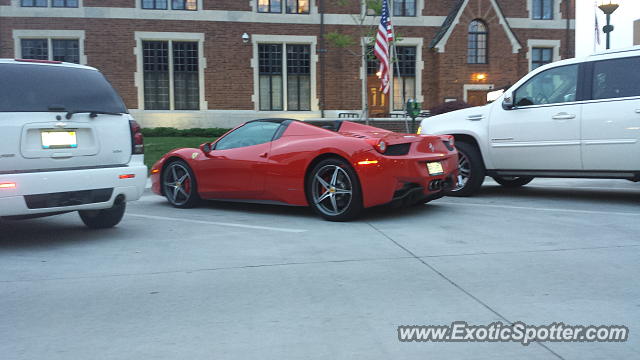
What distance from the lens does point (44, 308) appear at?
3736mm

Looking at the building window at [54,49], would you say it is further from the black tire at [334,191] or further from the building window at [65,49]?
the black tire at [334,191]

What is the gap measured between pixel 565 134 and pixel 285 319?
5.84 metres

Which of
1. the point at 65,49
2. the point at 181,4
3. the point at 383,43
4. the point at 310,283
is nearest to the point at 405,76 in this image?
the point at 181,4

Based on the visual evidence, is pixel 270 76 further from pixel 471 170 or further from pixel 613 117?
pixel 613 117

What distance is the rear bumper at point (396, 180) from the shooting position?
6.39 meters

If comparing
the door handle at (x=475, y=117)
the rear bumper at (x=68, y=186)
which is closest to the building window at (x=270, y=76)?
the door handle at (x=475, y=117)

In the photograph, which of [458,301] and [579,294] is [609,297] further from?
[458,301]

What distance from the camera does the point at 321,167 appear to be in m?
6.72

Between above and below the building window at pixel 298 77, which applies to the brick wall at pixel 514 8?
above

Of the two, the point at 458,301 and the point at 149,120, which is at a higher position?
the point at 149,120

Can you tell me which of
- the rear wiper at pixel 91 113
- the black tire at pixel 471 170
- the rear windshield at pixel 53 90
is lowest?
the black tire at pixel 471 170

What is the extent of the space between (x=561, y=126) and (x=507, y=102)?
93cm

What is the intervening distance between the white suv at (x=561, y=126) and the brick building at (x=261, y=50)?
16304mm

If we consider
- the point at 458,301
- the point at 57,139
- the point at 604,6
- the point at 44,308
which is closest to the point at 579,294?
the point at 458,301
